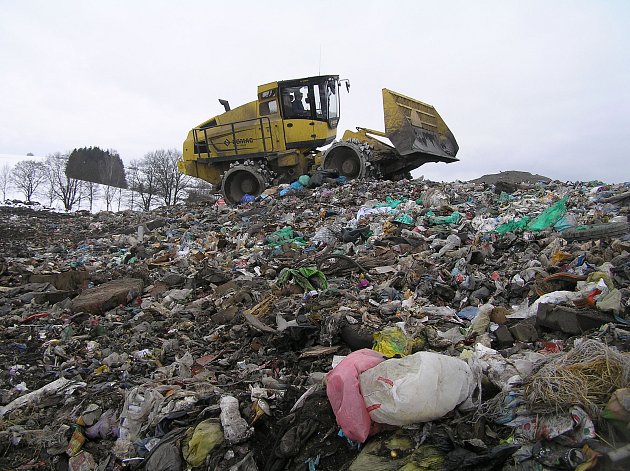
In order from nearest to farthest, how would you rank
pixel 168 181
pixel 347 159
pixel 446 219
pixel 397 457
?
pixel 397 457 → pixel 446 219 → pixel 347 159 → pixel 168 181

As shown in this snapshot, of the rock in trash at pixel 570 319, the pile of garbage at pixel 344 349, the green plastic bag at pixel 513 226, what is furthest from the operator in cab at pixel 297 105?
the rock in trash at pixel 570 319

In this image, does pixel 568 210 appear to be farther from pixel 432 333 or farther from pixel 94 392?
pixel 94 392

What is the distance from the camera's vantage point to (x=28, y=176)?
3888cm

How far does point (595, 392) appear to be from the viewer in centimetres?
172

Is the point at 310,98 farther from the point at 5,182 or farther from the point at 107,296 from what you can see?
the point at 5,182

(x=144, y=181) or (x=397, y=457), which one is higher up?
(x=144, y=181)

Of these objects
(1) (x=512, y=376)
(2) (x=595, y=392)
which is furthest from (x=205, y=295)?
(2) (x=595, y=392)

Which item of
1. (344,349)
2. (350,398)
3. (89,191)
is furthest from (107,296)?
(89,191)

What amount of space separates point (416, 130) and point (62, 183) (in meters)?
37.7

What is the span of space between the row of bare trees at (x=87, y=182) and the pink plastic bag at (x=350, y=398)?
122 ft

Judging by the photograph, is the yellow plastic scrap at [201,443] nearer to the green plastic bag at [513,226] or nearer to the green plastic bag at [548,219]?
the green plastic bag at [513,226]

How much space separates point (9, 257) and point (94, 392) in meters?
6.53

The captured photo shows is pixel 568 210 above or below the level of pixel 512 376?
above

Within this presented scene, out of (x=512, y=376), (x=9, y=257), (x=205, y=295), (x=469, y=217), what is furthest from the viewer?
(x=9, y=257)
